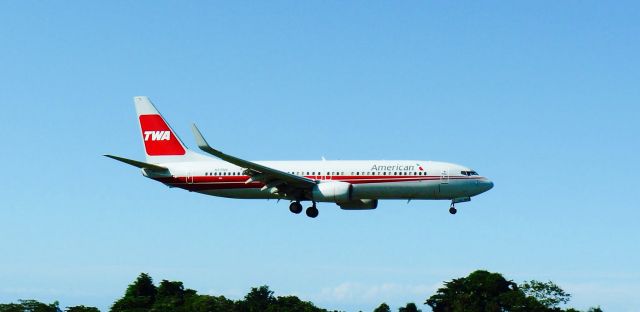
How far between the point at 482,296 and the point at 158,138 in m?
82.4

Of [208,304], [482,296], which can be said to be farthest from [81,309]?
[482,296]

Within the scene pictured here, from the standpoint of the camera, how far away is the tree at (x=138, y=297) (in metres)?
152

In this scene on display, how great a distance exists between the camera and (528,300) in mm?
145375

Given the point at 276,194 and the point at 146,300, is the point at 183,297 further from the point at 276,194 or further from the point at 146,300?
the point at 276,194

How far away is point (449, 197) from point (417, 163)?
3.40 meters

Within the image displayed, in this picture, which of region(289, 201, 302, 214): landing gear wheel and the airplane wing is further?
region(289, 201, 302, 214): landing gear wheel

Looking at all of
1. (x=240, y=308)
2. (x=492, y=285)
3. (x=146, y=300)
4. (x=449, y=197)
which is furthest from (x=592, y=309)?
(x=449, y=197)

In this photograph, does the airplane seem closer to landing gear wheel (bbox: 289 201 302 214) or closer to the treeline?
landing gear wheel (bbox: 289 201 302 214)

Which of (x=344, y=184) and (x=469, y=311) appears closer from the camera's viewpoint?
(x=344, y=184)

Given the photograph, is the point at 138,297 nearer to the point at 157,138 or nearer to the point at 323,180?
the point at 157,138

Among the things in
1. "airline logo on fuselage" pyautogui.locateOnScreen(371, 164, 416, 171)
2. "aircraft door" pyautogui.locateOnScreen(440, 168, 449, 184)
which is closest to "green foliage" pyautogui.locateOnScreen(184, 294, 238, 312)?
"airline logo on fuselage" pyautogui.locateOnScreen(371, 164, 416, 171)

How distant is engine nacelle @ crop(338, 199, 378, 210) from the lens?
79438 mm

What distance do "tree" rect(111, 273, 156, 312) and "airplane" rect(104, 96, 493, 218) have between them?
7095 centimetres

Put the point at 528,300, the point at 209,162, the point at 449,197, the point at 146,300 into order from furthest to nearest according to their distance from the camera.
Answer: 1. the point at 146,300
2. the point at 528,300
3. the point at 209,162
4. the point at 449,197
